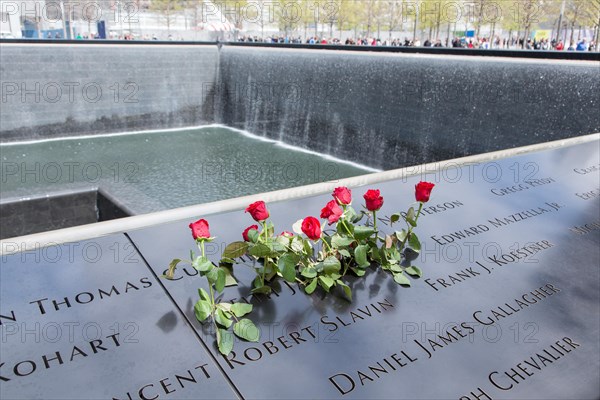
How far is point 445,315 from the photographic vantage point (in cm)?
160

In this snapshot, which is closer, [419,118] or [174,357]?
[174,357]

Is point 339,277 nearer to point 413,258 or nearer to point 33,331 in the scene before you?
point 413,258

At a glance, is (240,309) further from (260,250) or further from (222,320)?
(260,250)

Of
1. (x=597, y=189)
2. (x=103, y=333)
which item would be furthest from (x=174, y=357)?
(x=597, y=189)

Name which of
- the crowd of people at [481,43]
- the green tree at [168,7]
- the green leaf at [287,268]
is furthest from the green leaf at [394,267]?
the green tree at [168,7]

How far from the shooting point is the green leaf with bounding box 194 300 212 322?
1426mm

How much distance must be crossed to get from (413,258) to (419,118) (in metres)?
6.20

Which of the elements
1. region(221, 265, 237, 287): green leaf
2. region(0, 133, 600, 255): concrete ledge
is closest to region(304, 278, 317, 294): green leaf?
region(221, 265, 237, 287): green leaf

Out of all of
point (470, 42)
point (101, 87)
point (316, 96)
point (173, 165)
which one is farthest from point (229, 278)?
point (470, 42)

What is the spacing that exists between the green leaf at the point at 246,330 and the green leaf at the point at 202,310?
0.26 feet

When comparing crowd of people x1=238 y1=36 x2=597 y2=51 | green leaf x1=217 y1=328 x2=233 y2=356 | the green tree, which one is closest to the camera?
green leaf x1=217 y1=328 x2=233 y2=356

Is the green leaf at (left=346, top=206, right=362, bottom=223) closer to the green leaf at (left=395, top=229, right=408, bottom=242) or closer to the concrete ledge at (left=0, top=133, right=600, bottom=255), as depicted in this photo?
the green leaf at (left=395, top=229, right=408, bottom=242)

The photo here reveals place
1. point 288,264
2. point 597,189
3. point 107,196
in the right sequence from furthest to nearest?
1. point 107,196
2. point 597,189
3. point 288,264

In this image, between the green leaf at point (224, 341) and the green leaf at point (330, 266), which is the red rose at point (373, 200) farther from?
the green leaf at point (224, 341)
